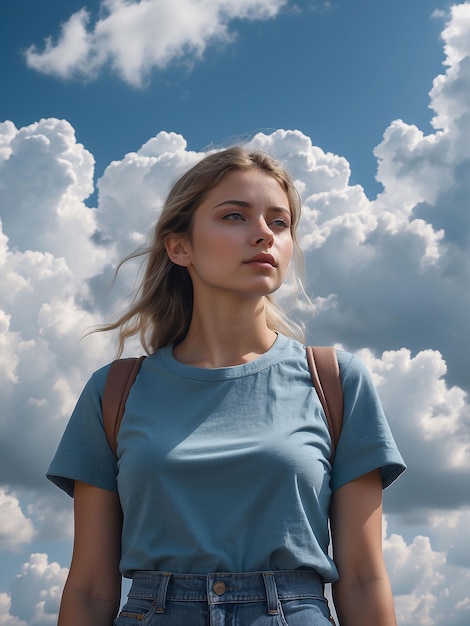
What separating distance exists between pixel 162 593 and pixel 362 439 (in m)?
1.45

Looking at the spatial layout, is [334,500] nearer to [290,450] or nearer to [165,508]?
[290,450]

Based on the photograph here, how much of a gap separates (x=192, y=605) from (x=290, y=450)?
991 mm

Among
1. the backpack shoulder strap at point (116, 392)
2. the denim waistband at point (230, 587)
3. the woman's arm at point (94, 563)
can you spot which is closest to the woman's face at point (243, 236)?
the backpack shoulder strap at point (116, 392)

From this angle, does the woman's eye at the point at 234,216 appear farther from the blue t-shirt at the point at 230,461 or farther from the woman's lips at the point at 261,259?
the blue t-shirt at the point at 230,461

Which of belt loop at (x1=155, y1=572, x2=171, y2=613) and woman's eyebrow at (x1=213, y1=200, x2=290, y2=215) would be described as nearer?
belt loop at (x1=155, y1=572, x2=171, y2=613)

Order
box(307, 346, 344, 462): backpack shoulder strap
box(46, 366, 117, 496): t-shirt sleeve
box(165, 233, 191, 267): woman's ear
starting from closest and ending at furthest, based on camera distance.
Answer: box(307, 346, 344, 462): backpack shoulder strap
box(46, 366, 117, 496): t-shirt sleeve
box(165, 233, 191, 267): woman's ear

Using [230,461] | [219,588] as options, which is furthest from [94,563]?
[230,461]

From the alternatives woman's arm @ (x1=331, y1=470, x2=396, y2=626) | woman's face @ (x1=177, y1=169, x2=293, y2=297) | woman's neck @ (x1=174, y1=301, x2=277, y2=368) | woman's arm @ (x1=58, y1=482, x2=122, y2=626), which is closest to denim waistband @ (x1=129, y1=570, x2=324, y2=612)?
woman's arm @ (x1=331, y1=470, x2=396, y2=626)

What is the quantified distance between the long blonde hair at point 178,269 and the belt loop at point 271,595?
1.98 m

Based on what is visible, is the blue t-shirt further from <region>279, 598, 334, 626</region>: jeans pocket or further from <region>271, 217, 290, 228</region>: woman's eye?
<region>271, 217, 290, 228</region>: woman's eye

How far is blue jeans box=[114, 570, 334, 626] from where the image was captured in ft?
14.1

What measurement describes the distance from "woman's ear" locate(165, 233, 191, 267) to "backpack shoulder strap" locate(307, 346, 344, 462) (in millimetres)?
1065

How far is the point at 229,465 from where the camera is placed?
462cm

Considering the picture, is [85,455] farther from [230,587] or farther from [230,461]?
[230,587]
